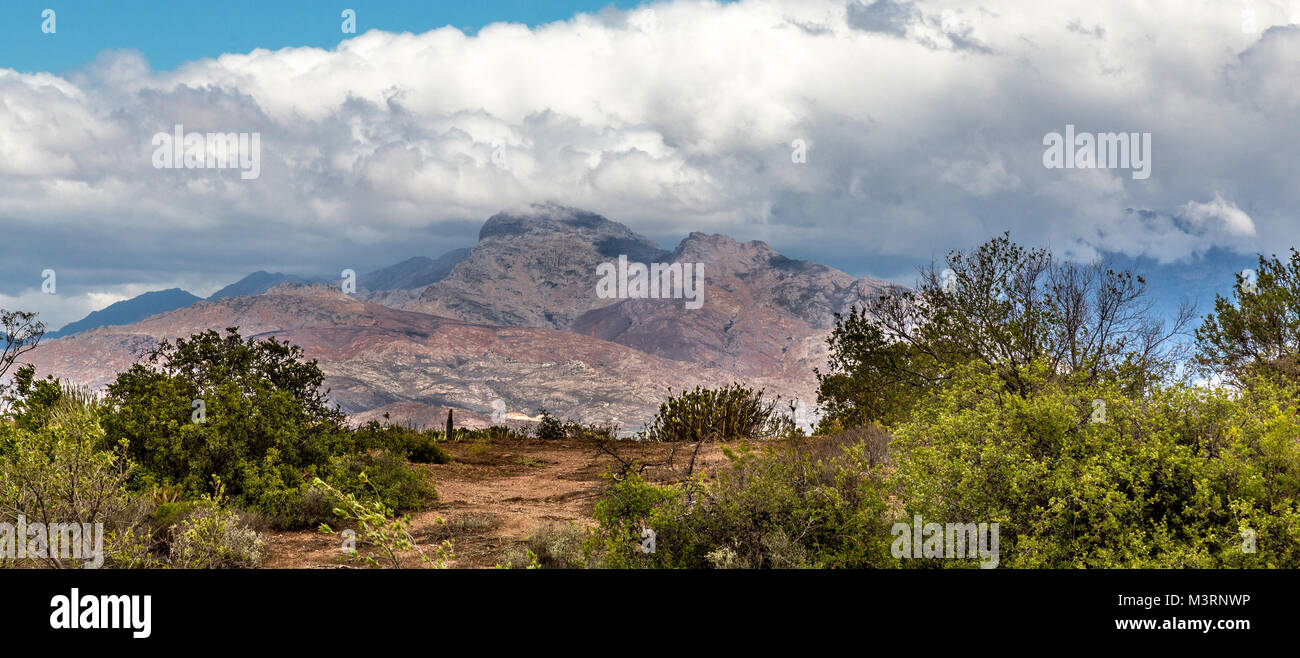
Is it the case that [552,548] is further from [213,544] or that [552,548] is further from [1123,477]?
[1123,477]

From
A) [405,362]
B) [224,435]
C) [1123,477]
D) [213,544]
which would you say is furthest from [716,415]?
[405,362]

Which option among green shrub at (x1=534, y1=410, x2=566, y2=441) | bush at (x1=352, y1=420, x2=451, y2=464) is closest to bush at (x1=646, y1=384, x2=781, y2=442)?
green shrub at (x1=534, y1=410, x2=566, y2=441)

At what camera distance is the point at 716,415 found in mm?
25516

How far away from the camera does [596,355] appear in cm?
19862

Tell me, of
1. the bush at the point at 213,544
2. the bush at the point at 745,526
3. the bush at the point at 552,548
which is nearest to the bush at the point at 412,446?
the bush at the point at 213,544

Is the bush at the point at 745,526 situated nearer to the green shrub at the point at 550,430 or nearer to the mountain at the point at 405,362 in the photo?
the green shrub at the point at 550,430

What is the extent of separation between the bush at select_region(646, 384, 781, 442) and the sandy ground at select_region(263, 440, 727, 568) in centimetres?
165

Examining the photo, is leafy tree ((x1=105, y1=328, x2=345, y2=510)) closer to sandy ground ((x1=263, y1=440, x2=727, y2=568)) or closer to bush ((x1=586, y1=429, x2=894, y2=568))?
sandy ground ((x1=263, y1=440, x2=727, y2=568))

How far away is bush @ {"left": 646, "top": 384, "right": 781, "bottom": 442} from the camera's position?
83.3ft

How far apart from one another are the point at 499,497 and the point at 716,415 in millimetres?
11915

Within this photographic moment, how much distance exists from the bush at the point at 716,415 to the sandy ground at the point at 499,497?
1654mm
